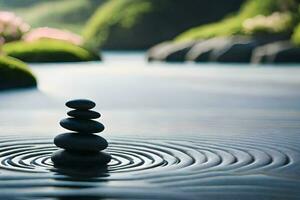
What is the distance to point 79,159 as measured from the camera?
643 cm

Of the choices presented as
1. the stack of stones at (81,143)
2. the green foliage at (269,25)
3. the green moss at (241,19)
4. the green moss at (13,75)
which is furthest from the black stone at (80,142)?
the green moss at (241,19)

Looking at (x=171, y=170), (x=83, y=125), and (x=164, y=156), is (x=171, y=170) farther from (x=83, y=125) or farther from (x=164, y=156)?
(x=83, y=125)

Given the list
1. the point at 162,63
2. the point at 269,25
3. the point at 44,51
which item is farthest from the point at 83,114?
the point at 269,25

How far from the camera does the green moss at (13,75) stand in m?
17.3

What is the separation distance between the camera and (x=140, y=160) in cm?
675

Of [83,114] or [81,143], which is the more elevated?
[83,114]

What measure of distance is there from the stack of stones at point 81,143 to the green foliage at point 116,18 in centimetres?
5984

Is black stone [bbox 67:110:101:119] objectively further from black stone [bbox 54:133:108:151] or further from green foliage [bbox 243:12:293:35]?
green foliage [bbox 243:12:293:35]

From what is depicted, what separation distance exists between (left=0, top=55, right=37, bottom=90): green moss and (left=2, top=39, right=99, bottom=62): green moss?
14447 mm

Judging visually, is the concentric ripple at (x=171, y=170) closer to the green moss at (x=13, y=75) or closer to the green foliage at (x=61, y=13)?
the green moss at (x=13, y=75)

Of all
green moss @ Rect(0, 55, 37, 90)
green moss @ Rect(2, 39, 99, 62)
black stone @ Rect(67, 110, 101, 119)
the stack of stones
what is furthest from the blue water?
green moss @ Rect(2, 39, 99, 62)

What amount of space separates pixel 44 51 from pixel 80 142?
27.6 m

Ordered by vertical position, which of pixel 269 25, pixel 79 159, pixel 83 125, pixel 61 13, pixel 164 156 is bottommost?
pixel 79 159

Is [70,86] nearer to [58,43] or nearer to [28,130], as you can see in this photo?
[28,130]
